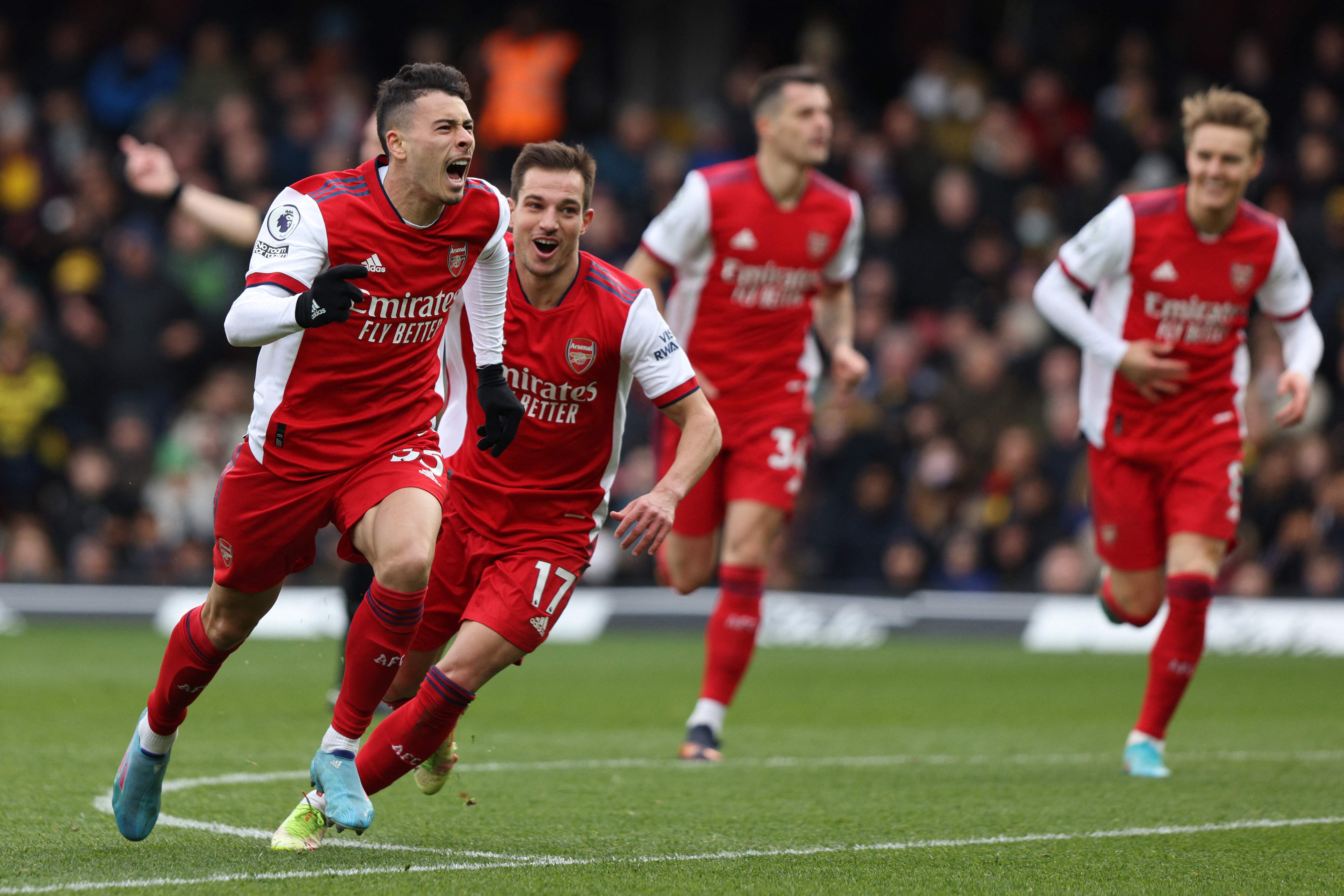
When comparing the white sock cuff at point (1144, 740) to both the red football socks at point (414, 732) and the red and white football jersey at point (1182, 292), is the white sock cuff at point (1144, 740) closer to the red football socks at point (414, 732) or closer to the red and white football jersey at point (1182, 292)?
the red and white football jersey at point (1182, 292)

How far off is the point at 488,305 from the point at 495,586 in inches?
36.5

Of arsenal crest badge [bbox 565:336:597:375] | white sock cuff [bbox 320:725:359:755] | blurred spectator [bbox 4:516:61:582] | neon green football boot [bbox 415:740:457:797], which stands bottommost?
blurred spectator [bbox 4:516:61:582]

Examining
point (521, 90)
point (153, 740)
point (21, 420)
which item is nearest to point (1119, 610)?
point (153, 740)

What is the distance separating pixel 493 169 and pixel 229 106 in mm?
2653

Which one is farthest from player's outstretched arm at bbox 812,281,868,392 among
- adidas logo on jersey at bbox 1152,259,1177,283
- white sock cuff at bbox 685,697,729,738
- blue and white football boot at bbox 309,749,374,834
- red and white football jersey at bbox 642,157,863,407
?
blue and white football boot at bbox 309,749,374,834

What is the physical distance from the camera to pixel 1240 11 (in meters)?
18.6

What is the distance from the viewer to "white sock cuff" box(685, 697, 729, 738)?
8.14m

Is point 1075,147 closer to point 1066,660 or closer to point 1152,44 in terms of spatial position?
point 1152,44

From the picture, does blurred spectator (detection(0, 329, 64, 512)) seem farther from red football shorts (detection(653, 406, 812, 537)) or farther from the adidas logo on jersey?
the adidas logo on jersey

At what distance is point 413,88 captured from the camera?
5430 millimetres

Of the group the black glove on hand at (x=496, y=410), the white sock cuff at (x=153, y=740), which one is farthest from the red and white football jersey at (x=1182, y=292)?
the white sock cuff at (x=153, y=740)

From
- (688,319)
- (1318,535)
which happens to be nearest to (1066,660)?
(1318,535)

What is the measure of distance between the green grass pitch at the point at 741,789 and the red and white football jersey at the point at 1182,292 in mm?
1532

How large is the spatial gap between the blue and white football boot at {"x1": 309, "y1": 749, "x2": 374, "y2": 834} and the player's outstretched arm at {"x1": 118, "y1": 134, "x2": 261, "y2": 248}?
2.27 metres
